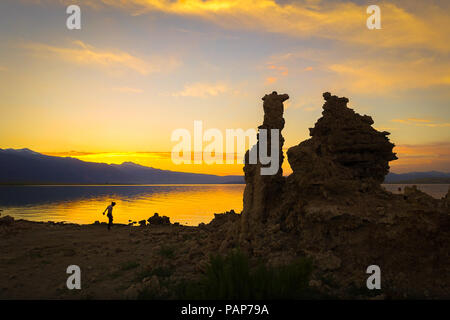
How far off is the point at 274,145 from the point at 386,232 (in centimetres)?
530

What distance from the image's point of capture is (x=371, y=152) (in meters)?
11.8

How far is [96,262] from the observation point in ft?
38.9

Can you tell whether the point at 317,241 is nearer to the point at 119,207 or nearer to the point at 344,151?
the point at 344,151

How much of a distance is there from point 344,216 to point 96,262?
31.8 feet

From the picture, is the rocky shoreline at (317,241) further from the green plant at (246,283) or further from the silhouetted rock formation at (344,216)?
the green plant at (246,283)

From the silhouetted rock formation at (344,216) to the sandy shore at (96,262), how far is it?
6.93ft

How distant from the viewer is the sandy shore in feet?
29.5

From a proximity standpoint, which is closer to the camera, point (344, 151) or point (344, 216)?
point (344, 216)

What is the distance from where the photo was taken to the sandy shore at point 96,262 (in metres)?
8.98

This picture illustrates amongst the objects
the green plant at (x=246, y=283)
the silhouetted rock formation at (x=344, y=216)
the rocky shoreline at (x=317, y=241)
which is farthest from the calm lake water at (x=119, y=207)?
the green plant at (x=246, y=283)

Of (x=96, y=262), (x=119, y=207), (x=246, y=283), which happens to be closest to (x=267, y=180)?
(x=246, y=283)

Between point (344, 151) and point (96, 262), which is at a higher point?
point (344, 151)
